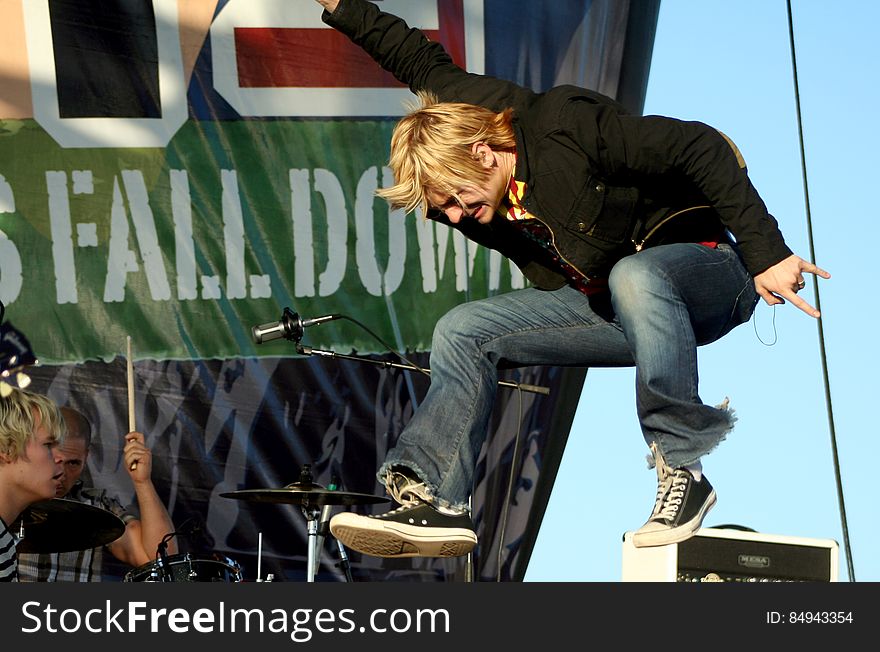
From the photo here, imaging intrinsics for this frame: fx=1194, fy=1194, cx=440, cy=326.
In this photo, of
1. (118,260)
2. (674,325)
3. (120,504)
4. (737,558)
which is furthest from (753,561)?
(118,260)

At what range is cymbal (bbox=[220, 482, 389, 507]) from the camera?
12.9 ft

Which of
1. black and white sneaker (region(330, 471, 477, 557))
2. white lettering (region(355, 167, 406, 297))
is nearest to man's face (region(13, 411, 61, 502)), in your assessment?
white lettering (region(355, 167, 406, 297))

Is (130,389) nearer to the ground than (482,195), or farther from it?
nearer to the ground

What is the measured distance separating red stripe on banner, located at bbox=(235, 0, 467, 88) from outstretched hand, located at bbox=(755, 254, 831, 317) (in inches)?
113

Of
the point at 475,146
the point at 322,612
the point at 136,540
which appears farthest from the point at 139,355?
the point at 322,612

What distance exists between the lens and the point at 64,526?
392 centimetres

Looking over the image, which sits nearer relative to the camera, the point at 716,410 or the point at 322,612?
the point at 322,612

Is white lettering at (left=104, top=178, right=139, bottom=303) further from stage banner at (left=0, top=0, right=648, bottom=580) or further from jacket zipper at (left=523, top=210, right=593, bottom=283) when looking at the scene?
jacket zipper at (left=523, top=210, right=593, bottom=283)

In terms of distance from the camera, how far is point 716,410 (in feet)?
8.08

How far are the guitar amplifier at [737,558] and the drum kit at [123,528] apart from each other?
39.5 inches

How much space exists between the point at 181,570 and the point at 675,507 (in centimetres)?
209

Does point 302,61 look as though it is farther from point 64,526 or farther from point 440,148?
point 440,148

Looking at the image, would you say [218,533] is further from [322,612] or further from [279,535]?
[322,612]

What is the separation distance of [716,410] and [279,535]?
2647 millimetres
